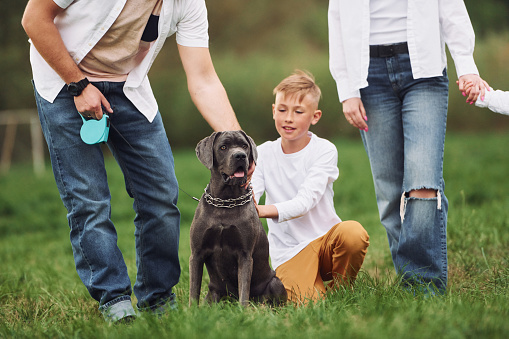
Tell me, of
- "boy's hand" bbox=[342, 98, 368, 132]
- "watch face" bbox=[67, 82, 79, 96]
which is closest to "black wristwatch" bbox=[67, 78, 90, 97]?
"watch face" bbox=[67, 82, 79, 96]

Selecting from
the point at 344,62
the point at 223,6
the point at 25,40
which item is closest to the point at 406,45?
the point at 344,62

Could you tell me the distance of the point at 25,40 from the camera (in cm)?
2288

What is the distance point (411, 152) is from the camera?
11.5ft

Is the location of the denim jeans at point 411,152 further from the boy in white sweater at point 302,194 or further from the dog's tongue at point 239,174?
the dog's tongue at point 239,174

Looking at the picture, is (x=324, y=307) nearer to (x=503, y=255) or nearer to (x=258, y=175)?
(x=258, y=175)

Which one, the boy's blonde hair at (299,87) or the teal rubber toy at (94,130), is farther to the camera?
the boy's blonde hair at (299,87)

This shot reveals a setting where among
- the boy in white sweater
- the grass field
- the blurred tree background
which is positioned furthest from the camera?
the blurred tree background

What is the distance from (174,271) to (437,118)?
1.92 metres

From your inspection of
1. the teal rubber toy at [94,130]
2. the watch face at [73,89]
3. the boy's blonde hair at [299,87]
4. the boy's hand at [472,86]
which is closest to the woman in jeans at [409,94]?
the boy's hand at [472,86]

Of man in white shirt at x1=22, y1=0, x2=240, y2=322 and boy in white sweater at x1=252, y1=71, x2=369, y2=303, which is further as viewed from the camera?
boy in white sweater at x1=252, y1=71, x2=369, y2=303

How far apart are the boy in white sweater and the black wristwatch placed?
128 cm

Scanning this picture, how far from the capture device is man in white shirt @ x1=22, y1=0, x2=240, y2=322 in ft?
10.4

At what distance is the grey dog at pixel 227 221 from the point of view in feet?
10.6

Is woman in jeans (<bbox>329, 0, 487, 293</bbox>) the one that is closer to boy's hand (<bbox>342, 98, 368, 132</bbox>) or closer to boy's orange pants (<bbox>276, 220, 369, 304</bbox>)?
boy's hand (<bbox>342, 98, 368, 132</bbox>)
